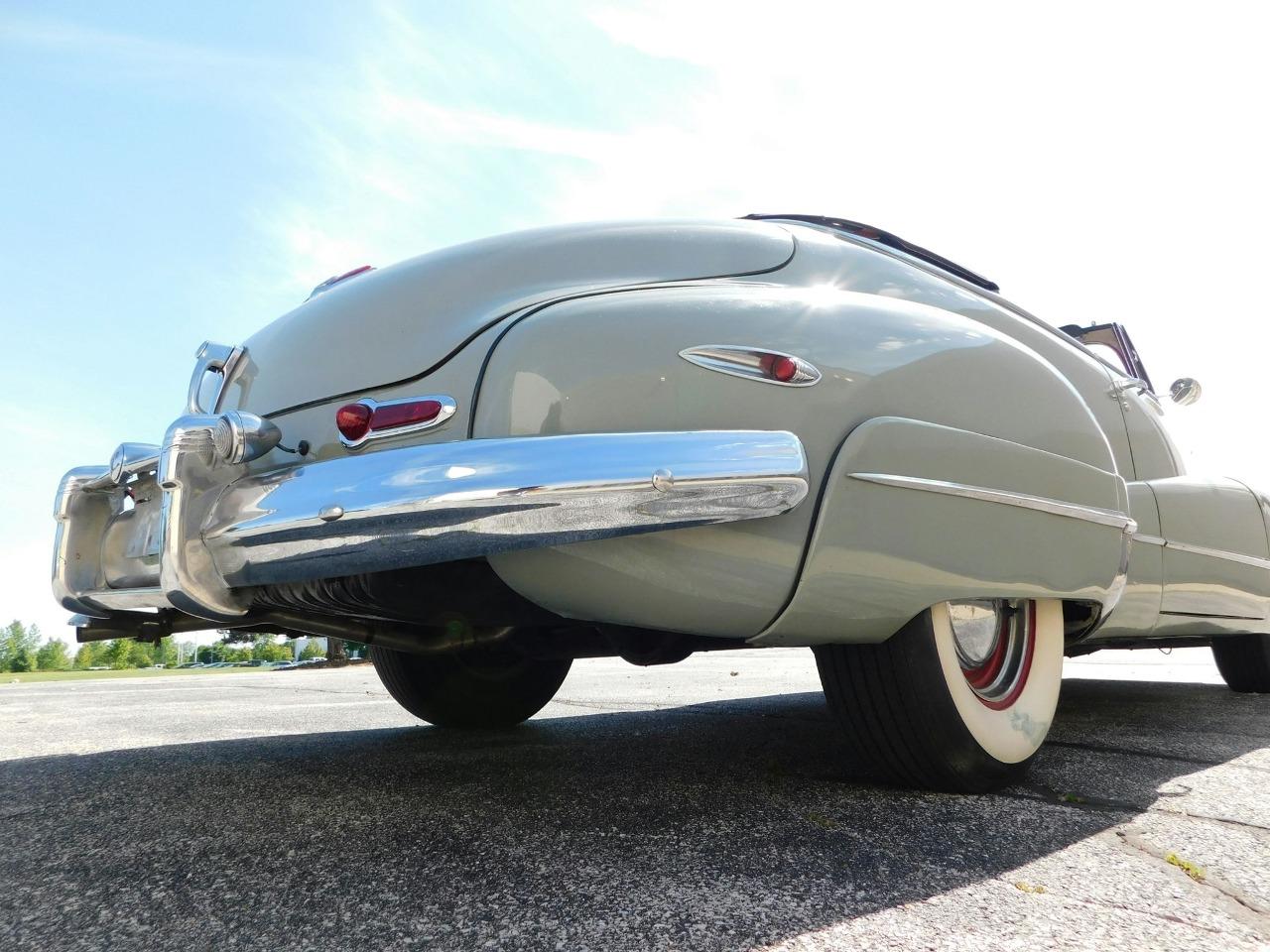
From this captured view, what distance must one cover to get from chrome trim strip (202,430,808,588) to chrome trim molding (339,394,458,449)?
0.38 ft

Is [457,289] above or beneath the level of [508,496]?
above

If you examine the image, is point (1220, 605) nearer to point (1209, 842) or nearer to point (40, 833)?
point (1209, 842)

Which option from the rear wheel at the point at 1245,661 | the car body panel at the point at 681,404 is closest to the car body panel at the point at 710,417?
the car body panel at the point at 681,404

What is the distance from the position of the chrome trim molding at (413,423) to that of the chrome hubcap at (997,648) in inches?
48.9

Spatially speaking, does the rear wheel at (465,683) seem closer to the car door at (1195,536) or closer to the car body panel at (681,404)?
the car body panel at (681,404)

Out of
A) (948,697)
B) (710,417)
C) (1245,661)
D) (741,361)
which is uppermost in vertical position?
(741,361)

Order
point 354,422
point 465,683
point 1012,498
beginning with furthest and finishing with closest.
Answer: point 465,683, point 1012,498, point 354,422

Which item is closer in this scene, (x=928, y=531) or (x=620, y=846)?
(x=620, y=846)

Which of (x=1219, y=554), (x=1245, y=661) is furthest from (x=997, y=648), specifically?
(x=1245, y=661)

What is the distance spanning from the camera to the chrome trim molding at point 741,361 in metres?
1.62

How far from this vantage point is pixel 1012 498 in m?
1.95

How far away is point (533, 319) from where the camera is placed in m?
1.65

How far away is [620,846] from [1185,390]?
9.81 ft

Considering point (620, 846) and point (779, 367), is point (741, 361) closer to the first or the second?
point (779, 367)
